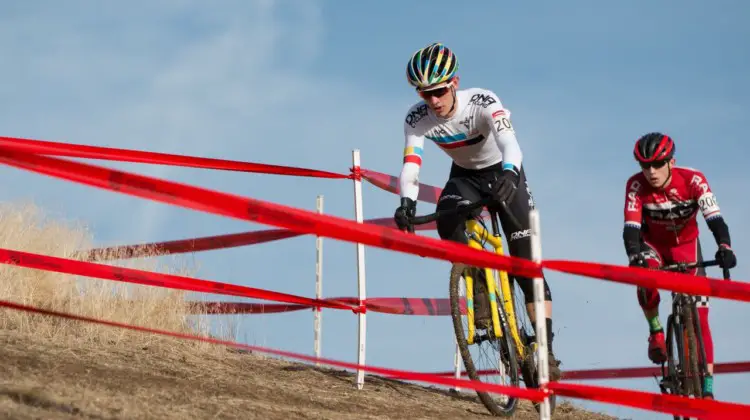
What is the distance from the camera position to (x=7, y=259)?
768 cm

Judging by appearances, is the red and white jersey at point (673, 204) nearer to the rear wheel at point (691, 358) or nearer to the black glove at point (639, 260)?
the black glove at point (639, 260)

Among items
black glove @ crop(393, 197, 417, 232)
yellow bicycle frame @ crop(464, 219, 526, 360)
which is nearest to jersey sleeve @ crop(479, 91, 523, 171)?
yellow bicycle frame @ crop(464, 219, 526, 360)

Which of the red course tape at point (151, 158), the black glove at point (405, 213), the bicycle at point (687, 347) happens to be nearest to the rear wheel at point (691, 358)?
the bicycle at point (687, 347)

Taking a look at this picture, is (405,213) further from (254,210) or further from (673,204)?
(254,210)

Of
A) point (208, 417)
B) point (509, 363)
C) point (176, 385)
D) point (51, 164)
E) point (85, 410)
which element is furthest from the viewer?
point (509, 363)

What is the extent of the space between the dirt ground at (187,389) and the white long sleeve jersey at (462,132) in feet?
5.56

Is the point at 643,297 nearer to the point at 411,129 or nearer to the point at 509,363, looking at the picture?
the point at 509,363

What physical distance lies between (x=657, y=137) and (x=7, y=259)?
468cm

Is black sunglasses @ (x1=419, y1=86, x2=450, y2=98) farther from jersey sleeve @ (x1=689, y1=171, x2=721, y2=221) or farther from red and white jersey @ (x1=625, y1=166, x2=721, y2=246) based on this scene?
jersey sleeve @ (x1=689, y1=171, x2=721, y2=221)

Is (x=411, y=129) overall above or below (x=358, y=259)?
above

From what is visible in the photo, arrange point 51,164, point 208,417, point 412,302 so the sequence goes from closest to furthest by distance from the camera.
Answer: point 51,164
point 208,417
point 412,302

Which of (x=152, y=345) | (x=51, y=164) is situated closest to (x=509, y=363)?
(x=152, y=345)

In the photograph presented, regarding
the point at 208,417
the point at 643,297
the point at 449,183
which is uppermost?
the point at 449,183

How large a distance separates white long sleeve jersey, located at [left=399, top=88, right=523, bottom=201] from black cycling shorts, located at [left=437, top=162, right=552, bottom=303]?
137mm
